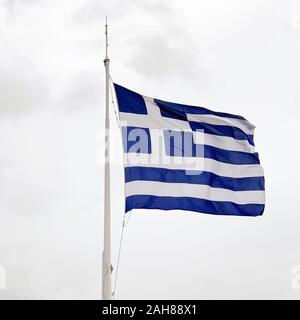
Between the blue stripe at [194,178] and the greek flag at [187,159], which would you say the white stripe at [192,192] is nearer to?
the greek flag at [187,159]

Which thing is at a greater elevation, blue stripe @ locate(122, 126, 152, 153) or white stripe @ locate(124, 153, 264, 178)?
blue stripe @ locate(122, 126, 152, 153)

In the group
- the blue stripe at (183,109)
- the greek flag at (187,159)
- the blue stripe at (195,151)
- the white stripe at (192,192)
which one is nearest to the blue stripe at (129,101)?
the greek flag at (187,159)

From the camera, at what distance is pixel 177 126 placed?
25484mm

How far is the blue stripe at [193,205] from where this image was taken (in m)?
23.3

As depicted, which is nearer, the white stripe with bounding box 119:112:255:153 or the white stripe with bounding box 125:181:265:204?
the white stripe with bounding box 125:181:265:204

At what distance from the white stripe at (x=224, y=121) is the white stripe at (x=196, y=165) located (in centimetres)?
133

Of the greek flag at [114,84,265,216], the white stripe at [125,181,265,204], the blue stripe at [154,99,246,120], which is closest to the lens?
the white stripe at [125,181,265,204]

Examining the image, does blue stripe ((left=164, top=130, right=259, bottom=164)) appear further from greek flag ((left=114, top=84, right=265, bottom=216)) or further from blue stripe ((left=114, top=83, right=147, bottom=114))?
blue stripe ((left=114, top=83, right=147, bottom=114))

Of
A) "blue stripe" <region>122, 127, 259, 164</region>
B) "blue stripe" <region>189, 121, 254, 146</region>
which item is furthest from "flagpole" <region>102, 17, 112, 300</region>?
"blue stripe" <region>189, 121, 254, 146</region>

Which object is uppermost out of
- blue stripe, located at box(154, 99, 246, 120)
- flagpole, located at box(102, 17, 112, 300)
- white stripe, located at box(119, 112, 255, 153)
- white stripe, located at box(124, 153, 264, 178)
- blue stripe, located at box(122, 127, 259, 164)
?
blue stripe, located at box(154, 99, 246, 120)

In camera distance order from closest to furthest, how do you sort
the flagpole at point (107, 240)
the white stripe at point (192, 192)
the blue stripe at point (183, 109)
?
the flagpole at point (107, 240), the white stripe at point (192, 192), the blue stripe at point (183, 109)

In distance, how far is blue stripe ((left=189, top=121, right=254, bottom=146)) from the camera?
85.4 ft

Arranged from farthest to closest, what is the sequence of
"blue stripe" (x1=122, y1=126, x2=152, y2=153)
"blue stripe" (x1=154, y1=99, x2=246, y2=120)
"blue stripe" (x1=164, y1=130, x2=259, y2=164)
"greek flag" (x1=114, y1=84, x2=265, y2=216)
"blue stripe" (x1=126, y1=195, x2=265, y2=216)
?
"blue stripe" (x1=154, y1=99, x2=246, y2=120), "blue stripe" (x1=164, y1=130, x2=259, y2=164), "greek flag" (x1=114, y1=84, x2=265, y2=216), "blue stripe" (x1=122, y1=126, x2=152, y2=153), "blue stripe" (x1=126, y1=195, x2=265, y2=216)
